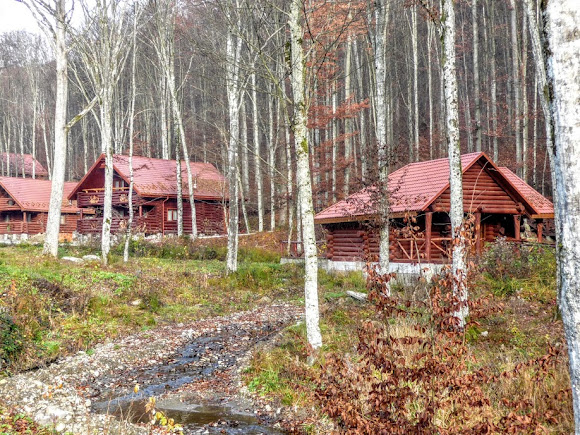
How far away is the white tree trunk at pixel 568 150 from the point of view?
2.50 meters

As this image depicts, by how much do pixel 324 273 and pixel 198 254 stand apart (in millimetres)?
8016

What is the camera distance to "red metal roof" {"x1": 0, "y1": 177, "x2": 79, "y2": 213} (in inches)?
1527

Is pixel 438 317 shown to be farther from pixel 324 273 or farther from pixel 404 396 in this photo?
pixel 324 273

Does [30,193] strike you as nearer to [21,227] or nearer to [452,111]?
[21,227]

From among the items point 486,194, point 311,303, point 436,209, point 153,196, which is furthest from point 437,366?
point 153,196

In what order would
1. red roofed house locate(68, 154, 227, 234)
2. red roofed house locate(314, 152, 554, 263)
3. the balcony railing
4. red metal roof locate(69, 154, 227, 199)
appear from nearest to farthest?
1. red roofed house locate(314, 152, 554, 263)
2. red metal roof locate(69, 154, 227, 199)
3. red roofed house locate(68, 154, 227, 234)
4. the balcony railing

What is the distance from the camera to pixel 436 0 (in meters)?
36.4

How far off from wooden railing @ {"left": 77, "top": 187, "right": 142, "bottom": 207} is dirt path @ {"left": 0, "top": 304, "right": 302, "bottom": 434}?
Result: 21.7m

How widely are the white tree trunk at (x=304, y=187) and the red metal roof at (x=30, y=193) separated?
36468 mm

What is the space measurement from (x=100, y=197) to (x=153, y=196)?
5.58 meters

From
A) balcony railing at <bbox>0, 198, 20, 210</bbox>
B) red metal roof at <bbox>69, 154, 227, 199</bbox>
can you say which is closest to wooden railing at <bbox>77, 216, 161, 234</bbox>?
red metal roof at <bbox>69, 154, 227, 199</bbox>

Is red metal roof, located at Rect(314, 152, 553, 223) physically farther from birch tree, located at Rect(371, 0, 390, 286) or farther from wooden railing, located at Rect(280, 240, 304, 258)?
wooden railing, located at Rect(280, 240, 304, 258)

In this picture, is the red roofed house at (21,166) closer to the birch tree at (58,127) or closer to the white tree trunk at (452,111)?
the birch tree at (58,127)

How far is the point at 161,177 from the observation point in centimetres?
3431
